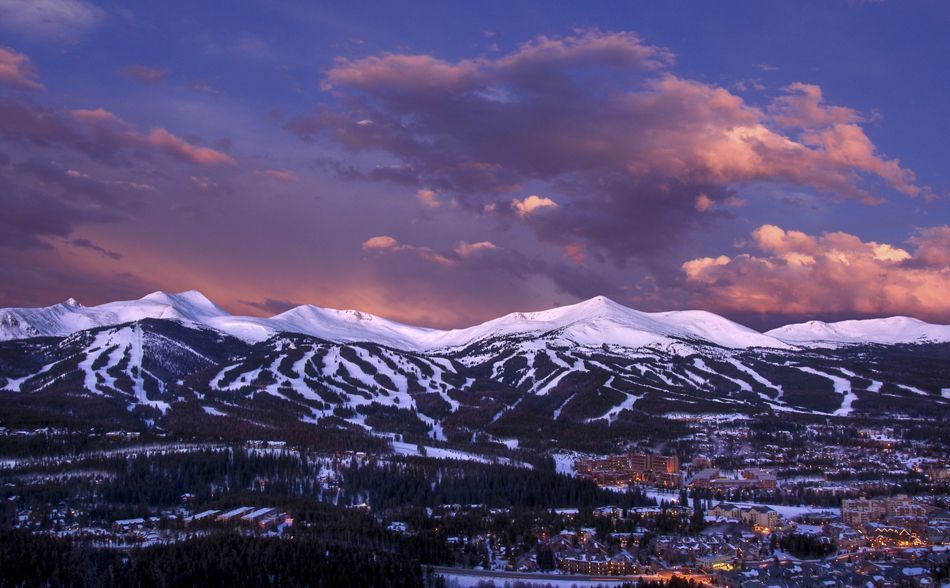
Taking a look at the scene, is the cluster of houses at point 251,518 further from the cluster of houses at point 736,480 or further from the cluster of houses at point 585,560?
the cluster of houses at point 736,480

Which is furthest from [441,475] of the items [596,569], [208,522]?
[596,569]

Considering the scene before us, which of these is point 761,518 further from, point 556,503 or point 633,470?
point 633,470

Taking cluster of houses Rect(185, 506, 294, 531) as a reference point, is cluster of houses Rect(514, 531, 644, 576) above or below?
below

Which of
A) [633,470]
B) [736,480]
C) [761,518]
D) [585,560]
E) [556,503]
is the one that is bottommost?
[585,560]

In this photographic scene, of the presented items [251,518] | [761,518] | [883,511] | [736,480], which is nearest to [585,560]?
[761,518]

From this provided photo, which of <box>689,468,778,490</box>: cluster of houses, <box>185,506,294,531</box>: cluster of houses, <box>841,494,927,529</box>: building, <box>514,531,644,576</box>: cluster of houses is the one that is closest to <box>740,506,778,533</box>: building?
<box>841,494,927,529</box>: building

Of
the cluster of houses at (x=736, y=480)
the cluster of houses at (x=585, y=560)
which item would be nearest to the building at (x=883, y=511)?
the cluster of houses at (x=736, y=480)

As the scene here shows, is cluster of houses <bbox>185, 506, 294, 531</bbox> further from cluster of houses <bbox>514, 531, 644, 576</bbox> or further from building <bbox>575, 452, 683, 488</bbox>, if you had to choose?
building <bbox>575, 452, 683, 488</bbox>

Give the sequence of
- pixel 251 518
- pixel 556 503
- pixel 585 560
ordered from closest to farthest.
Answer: pixel 585 560 → pixel 251 518 → pixel 556 503

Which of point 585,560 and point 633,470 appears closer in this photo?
point 585,560

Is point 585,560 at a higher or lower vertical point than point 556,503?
lower

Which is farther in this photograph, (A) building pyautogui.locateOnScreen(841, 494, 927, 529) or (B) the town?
(A) building pyautogui.locateOnScreen(841, 494, 927, 529)
